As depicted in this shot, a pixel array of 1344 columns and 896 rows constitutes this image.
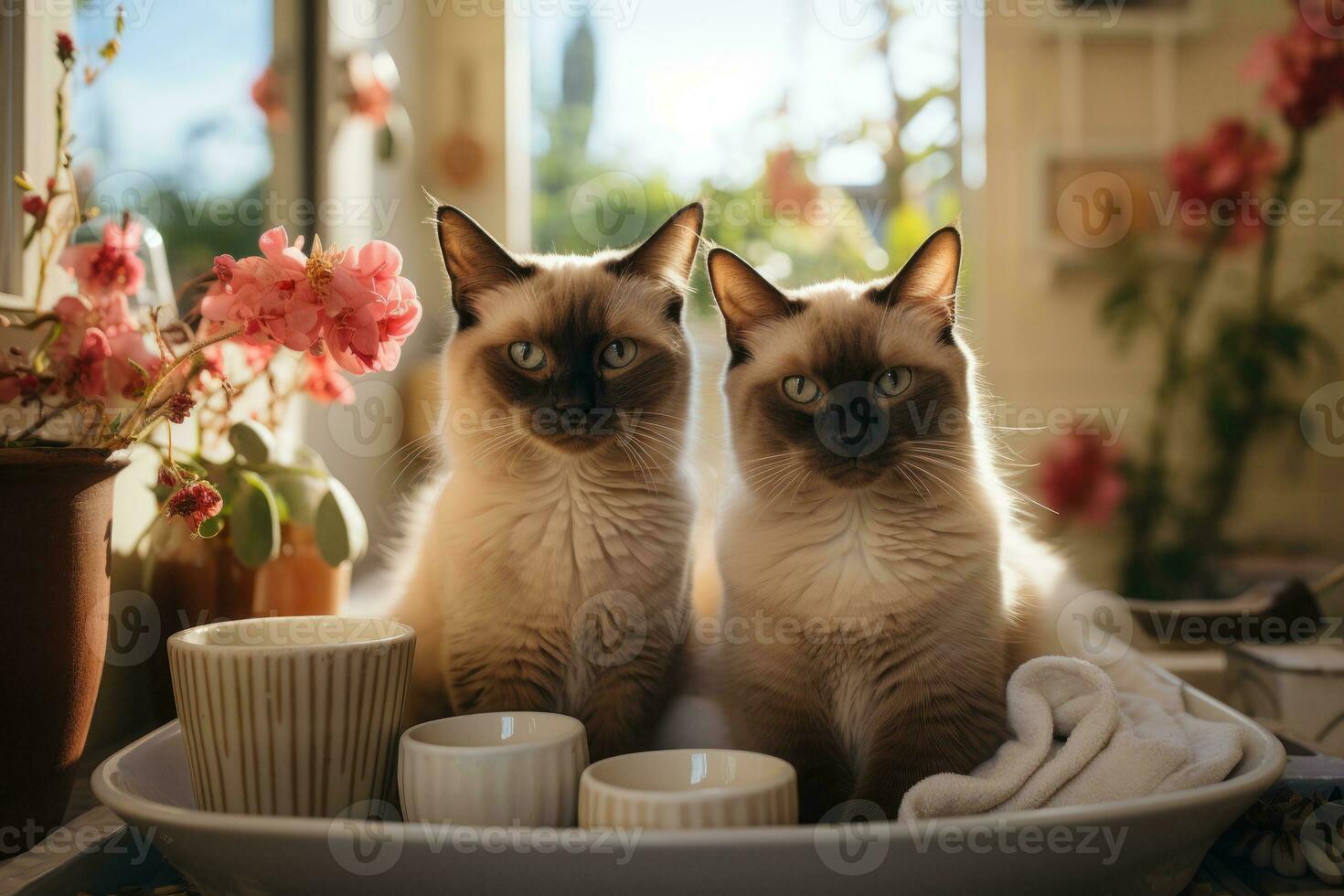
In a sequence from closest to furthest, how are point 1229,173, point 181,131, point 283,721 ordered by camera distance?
point 283,721
point 181,131
point 1229,173

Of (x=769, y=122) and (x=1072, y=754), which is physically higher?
(x=769, y=122)

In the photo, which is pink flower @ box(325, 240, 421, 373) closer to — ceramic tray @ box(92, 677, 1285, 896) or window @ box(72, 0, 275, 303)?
ceramic tray @ box(92, 677, 1285, 896)

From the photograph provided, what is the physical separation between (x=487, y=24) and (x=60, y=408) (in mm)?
2552

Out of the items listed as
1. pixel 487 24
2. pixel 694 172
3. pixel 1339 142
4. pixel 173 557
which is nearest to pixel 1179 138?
pixel 1339 142

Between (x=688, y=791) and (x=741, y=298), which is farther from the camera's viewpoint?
(x=741, y=298)

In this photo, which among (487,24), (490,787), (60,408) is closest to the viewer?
(490,787)

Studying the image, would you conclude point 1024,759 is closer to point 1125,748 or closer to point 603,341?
point 1125,748

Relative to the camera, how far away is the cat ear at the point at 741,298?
3.53 ft

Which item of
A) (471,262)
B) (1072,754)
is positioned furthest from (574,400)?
(1072,754)

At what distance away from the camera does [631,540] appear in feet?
3.43

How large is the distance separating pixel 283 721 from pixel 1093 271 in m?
2.92

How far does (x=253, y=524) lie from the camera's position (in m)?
1.22

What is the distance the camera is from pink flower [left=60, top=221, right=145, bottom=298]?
1139 millimetres

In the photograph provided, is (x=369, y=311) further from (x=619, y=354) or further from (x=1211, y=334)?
(x=1211, y=334)
